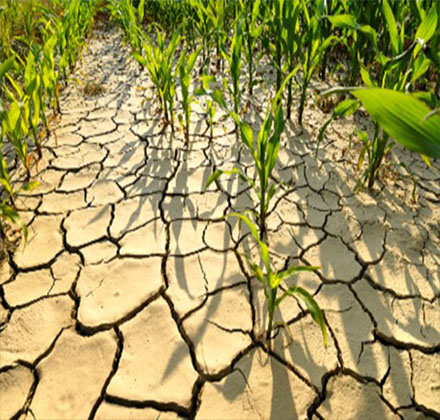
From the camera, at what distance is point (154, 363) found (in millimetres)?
1047

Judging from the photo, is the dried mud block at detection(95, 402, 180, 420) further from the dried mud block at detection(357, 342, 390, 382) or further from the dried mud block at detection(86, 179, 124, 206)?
the dried mud block at detection(86, 179, 124, 206)

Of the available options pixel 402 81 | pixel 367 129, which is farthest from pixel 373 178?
pixel 367 129

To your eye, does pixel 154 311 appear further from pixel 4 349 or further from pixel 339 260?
pixel 339 260

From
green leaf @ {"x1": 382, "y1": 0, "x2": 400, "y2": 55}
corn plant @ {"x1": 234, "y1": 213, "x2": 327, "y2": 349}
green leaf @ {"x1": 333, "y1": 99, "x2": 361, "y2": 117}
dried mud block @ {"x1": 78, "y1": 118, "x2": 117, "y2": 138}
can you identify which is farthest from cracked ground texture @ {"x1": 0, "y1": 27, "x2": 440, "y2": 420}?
green leaf @ {"x1": 382, "y1": 0, "x2": 400, "y2": 55}

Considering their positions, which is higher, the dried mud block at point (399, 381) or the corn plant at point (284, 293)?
the corn plant at point (284, 293)

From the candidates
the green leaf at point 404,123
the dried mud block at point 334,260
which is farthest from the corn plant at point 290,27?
the green leaf at point 404,123

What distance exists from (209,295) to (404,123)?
3.05 feet

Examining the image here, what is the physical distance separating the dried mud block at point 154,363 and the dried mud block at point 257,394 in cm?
8

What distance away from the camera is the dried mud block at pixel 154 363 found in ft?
3.21

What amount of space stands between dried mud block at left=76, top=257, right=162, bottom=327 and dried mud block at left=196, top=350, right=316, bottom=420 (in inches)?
16.9

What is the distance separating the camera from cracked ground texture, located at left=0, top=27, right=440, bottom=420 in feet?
3.19

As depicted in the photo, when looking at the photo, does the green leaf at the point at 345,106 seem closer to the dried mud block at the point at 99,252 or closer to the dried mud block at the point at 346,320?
the dried mud block at the point at 346,320

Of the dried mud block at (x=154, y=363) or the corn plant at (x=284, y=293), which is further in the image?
the dried mud block at (x=154, y=363)

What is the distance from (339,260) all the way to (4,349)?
1312mm
